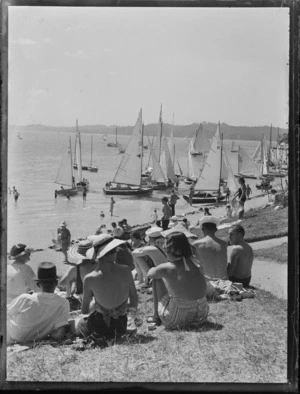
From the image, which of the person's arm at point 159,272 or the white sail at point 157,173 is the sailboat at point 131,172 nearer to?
the white sail at point 157,173

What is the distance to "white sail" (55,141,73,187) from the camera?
46.0m

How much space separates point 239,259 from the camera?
294 inches

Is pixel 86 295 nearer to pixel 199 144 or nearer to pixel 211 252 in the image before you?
pixel 211 252

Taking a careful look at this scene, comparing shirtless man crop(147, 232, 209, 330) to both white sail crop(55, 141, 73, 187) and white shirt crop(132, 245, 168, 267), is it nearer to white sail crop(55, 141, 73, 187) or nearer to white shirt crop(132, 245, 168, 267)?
white shirt crop(132, 245, 168, 267)

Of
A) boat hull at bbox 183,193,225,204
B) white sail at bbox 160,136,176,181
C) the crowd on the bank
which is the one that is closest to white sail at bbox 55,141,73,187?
white sail at bbox 160,136,176,181

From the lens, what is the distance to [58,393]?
4414 mm

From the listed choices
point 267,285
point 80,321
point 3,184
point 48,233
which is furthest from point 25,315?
point 48,233

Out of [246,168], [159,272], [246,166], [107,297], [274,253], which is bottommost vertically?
[274,253]

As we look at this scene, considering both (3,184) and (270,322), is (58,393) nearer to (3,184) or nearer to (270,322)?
(3,184)

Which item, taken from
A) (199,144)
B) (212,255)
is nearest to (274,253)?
(212,255)

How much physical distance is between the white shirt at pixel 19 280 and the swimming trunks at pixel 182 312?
1858 mm

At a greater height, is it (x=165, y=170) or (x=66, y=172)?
(x=165, y=170)

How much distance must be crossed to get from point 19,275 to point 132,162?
36692 millimetres

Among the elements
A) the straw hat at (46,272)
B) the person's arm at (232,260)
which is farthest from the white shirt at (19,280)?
the person's arm at (232,260)
